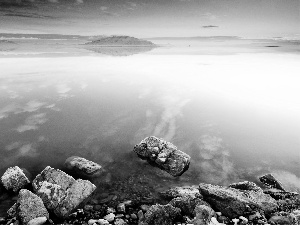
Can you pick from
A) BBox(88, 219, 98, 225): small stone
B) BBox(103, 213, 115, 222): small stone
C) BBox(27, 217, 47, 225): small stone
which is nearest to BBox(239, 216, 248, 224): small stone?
BBox(103, 213, 115, 222): small stone

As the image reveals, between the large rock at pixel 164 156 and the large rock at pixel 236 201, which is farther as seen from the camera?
the large rock at pixel 164 156

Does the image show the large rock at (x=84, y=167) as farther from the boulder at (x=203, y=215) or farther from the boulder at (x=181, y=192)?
the boulder at (x=203, y=215)

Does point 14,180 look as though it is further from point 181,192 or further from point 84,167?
point 181,192

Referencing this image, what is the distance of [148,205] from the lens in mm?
6254

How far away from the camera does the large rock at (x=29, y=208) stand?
541 cm

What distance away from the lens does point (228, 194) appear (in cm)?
589

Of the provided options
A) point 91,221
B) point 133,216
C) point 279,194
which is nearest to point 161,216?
point 133,216

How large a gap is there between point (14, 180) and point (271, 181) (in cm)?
756

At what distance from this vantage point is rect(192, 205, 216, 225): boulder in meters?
5.24

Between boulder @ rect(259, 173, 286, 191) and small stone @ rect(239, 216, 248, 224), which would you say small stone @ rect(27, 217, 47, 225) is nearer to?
small stone @ rect(239, 216, 248, 224)

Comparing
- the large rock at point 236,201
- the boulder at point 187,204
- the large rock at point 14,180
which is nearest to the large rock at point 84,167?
the large rock at point 14,180

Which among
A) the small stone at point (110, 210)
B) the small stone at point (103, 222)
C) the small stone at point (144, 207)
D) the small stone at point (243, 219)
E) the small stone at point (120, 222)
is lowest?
the small stone at point (144, 207)

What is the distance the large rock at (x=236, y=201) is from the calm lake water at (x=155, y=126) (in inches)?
46.4

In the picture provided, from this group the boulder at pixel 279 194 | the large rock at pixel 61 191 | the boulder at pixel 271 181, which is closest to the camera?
the large rock at pixel 61 191
